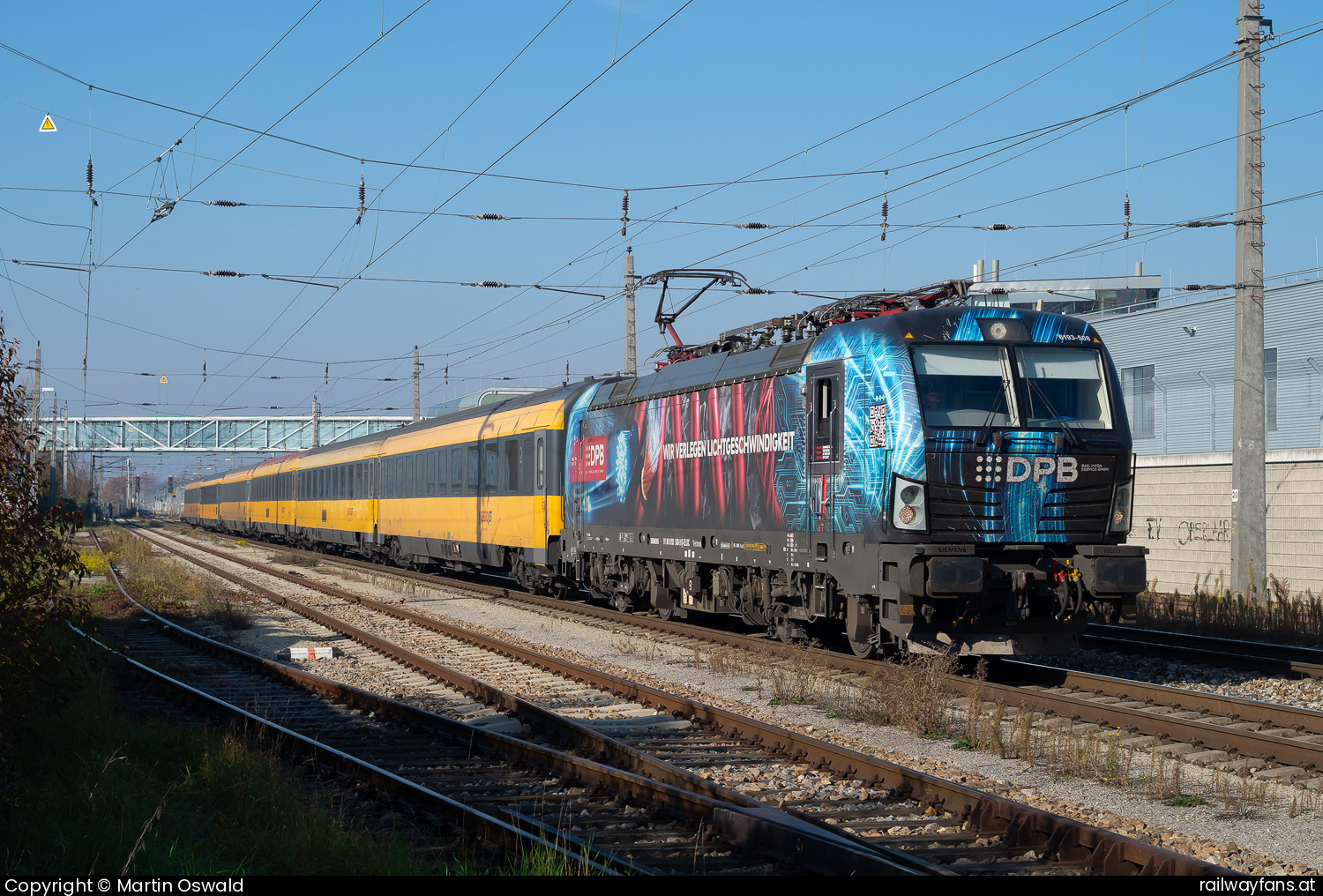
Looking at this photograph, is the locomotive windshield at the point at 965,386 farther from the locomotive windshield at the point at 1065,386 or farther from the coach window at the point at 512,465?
the coach window at the point at 512,465

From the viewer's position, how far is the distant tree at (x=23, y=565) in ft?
24.8

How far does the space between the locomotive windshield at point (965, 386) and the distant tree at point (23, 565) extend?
755 cm

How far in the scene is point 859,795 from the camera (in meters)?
7.38

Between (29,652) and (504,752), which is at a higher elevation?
(29,652)

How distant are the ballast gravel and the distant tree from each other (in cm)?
484

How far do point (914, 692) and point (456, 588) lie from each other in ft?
55.7

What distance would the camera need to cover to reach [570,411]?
2067 centimetres

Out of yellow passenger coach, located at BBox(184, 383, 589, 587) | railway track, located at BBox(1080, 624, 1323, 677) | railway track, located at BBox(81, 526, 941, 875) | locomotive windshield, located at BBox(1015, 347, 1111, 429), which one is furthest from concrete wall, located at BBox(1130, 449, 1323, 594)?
railway track, located at BBox(81, 526, 941, 875)

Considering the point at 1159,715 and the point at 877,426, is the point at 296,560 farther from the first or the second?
the point at 1159,715

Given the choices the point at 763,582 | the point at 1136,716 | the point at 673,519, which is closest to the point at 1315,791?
the point at 1136,716

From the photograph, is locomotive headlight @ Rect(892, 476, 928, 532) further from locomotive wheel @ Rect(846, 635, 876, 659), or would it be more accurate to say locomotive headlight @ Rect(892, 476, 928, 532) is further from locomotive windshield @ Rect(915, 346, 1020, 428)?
locomotive wheel @ Rect(846, 635, 876, 659)

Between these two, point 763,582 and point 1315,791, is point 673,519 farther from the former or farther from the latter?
point 1315,791

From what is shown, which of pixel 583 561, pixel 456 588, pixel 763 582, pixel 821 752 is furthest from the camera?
pixel 456 588

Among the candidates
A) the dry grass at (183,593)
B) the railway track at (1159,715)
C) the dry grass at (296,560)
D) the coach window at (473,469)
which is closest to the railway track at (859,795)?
the railway track at (1159,715)
